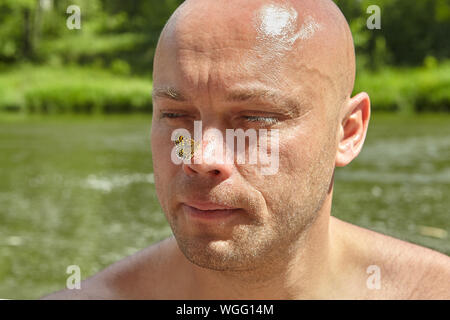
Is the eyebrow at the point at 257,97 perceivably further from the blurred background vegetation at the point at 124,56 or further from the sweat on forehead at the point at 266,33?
the blurred background vegetation at the point at 124,56

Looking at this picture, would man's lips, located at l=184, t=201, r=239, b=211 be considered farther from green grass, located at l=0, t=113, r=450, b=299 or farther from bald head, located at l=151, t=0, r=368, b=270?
green grass, located at l=0, t=113, r=450, b=299

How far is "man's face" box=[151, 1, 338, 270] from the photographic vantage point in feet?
4.66

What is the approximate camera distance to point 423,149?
8.15 m

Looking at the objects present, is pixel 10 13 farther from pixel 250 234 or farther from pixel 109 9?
pixel 250 234

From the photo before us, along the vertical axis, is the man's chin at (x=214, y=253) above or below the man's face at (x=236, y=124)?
below

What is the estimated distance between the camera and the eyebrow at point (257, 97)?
1.42 meters

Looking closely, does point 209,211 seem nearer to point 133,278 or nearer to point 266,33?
point 266,33

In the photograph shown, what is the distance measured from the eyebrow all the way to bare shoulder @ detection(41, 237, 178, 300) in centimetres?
60

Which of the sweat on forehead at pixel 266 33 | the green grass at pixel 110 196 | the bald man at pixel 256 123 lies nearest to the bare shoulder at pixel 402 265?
the bald man at pixel 256 123

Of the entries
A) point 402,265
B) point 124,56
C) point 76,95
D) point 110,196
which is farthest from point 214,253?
point 124,56

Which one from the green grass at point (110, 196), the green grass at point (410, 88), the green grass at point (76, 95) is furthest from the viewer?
the green grass at point (76, 95)

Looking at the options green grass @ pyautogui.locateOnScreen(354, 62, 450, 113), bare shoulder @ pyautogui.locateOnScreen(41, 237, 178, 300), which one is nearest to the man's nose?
bare shoulder @ pyautogui.locateOnScreen(41, 237, 178, 300)

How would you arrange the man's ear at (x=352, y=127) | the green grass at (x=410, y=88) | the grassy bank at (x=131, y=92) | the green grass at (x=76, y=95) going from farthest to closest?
the green grass at (x=76, y=95)
the grassy bank at (x=131, y=92)
the green grass at (x=410, y=88)
the man's ear at (x=352, y=127)

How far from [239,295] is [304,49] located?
24.5 inches
